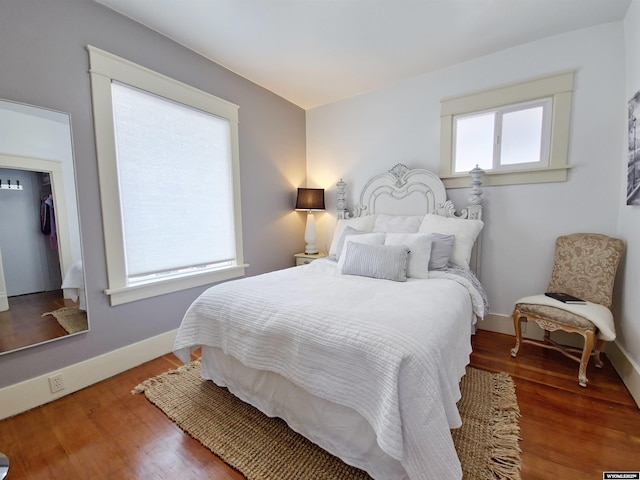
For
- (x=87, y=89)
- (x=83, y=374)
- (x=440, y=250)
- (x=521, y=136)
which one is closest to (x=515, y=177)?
(x=521, y=136)

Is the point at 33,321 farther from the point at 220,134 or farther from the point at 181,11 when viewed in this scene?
the point at 181,11

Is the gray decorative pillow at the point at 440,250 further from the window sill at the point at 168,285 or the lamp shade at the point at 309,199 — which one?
the window sill at the point at 168,285

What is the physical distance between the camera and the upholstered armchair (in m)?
1.78

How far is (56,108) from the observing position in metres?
1.72

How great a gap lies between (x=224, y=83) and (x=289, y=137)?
39.7 inches

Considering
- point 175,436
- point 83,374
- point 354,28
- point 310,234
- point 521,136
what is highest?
point 354,28

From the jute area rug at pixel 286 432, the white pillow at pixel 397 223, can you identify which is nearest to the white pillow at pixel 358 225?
the white pillow at pixel 397 223

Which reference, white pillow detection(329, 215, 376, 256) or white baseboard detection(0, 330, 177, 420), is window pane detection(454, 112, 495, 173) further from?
white baseboard detection(0, 330, 177, 420)

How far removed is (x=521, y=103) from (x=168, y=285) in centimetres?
352

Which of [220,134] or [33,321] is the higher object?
[220,134]

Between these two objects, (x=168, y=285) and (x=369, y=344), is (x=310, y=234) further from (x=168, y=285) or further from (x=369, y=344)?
(x=369, y=344)

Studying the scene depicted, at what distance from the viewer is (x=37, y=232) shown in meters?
1.69

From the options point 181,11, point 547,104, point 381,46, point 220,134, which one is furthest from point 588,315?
point 181,11

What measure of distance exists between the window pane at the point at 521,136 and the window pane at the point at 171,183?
270 centimetres
